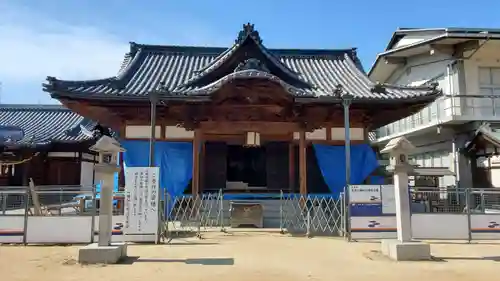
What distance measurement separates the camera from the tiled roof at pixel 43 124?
67.7 feet

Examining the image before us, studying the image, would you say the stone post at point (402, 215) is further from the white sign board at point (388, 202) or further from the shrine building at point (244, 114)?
the shrine building at point (244, 114)

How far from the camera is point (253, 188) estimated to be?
1634cm

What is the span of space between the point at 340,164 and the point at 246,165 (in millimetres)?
4753

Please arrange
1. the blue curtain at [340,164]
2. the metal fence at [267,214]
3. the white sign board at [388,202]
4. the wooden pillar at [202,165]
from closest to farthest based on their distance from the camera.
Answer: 1. the white sign board at [388,202]
2. the metal fence at [267,214]
3. the blue curtain at [340,164]
4. the wooden pillar at [202,165]

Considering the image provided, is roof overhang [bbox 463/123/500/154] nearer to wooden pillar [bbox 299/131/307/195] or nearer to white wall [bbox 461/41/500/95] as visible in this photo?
white wall [bbox 461/41/500/95]

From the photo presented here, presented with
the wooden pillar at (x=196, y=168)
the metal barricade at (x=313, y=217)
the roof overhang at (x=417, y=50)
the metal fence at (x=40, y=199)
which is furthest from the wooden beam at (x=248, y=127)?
the roof overhang at (x=417, y=50)

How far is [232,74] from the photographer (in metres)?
12.4

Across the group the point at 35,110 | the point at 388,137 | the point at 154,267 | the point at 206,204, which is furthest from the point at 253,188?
the point at 35,110

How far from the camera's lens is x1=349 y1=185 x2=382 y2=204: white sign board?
34.0 feet

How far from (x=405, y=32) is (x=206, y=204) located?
16947 millimetres

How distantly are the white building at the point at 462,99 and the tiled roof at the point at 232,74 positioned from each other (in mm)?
5201

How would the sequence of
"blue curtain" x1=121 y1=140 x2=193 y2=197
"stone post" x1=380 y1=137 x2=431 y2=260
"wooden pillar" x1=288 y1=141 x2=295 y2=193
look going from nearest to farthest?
"stone post" x1=380 y1=137 x2=431 y2=260 < "blue curtain" x1=121 y1=140 x2=193 y2=197 < "wooden pillar" x1=288 y1=141 x2=295 y2=193

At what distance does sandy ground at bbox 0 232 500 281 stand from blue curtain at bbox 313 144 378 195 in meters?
4.34

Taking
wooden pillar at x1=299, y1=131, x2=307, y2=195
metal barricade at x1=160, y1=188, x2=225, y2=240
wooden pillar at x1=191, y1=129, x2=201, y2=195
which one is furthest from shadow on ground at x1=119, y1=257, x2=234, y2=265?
wooden pillar at x1=299, y1=131, x2=307, y2=195
